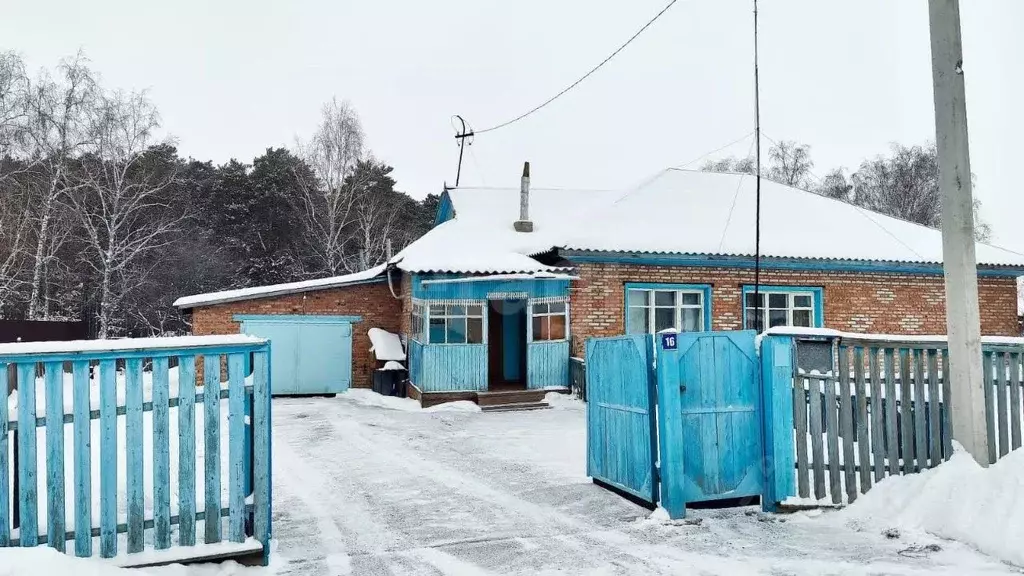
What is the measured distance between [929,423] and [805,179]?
3823 centimetres

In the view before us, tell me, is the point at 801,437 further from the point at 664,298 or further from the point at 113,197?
the point at 113,197

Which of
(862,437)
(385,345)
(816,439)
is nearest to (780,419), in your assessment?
(816,439)

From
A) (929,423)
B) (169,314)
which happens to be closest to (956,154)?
(929,423)

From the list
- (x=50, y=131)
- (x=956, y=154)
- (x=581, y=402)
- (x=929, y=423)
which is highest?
(x=50, y=131)

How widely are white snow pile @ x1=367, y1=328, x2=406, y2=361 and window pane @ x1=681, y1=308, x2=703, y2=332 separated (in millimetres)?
6447

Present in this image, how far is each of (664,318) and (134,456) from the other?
12.0 meters

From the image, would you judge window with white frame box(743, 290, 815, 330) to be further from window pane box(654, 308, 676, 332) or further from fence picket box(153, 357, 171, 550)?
fence picket box(153, 357, 171, 550)

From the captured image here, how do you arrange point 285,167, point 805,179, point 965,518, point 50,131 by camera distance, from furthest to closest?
point 805,179, point 285,167, point 50,131, point 965,518

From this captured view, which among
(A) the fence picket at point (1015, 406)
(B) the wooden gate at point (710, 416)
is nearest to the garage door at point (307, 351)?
(B) the wooden gate at point (710, 416)

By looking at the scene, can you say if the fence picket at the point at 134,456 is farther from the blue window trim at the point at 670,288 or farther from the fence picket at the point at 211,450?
the blue window trim at the point at 670,288

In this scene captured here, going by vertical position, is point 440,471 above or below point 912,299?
below

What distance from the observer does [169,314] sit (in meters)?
27.4

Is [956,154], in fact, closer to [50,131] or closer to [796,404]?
[796,404]

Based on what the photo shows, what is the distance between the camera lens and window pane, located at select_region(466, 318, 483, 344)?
1445 centimetres
